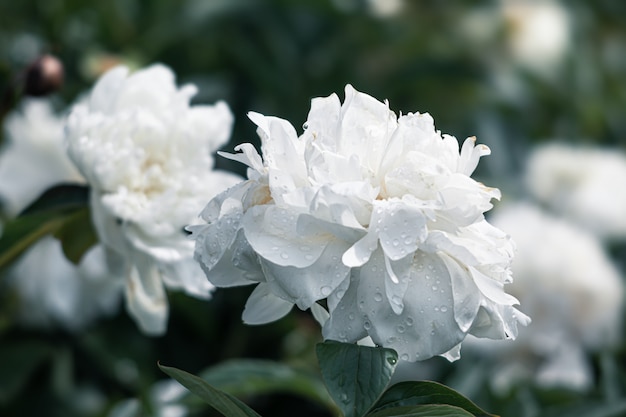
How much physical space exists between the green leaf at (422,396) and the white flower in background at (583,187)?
35.3 inches

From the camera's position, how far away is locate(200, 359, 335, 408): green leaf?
688 mm

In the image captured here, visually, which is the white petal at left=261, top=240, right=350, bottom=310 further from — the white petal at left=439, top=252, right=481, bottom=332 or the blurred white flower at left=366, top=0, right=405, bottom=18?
the blurred white flower at left=366, top=0, right=405, bottom=18

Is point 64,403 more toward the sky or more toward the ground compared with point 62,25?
more toward the ground

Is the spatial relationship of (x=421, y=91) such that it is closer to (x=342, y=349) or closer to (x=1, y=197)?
(x=1, y=197)

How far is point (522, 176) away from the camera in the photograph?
149cm

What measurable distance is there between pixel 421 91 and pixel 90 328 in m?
0.66

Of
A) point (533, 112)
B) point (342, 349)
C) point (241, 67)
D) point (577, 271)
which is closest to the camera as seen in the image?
point (342, 349)

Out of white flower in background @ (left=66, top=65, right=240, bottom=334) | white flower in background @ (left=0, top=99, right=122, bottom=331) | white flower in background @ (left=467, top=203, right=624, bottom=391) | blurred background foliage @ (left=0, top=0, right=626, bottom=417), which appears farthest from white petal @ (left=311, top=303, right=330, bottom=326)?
white flower in background @ (left=467, top=203, right=624, bottom=391)

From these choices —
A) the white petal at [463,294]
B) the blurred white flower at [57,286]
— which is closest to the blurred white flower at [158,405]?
the blurred white flower at [57,286]

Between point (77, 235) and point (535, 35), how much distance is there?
3.73ft

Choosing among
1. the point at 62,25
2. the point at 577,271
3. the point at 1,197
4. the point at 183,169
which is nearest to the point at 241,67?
the point at 62,25

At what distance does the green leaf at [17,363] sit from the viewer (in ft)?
2.95

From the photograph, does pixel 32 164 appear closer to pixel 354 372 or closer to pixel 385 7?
pixel 354 372

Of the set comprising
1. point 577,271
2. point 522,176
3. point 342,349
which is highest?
point 342,349
